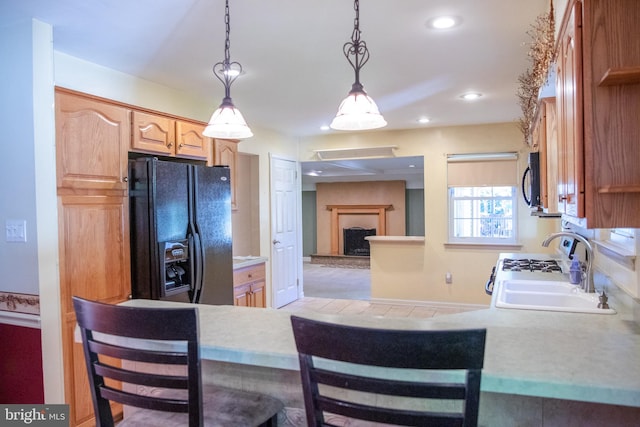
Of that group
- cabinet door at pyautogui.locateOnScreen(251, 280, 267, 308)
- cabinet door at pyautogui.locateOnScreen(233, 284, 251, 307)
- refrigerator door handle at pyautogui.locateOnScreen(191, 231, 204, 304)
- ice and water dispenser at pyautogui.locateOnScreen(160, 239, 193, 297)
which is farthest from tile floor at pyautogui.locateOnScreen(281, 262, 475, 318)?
ice and water dispenser at pyautogui.locateOnScreen(160, 239, 193, 297)

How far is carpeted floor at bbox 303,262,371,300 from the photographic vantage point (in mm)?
6662

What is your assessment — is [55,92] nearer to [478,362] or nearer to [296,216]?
[478,362]

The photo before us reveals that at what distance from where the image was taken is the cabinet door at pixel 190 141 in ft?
10.9

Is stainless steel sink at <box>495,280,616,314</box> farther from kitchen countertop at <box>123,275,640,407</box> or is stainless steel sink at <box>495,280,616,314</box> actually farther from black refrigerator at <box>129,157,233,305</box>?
black refrigerator at <box>129,157,233,305</box>

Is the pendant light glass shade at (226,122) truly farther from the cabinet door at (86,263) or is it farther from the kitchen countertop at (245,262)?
the kitchen countertop at (245,262)

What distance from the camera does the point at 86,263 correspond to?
A: 2.57 metres

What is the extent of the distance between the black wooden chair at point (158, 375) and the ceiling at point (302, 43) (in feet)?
5.47

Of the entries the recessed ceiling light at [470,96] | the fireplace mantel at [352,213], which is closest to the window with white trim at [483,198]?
the recessed ceiling light at [470,96]

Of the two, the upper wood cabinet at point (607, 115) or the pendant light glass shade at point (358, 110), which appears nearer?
the upper wood cabinet at point (607, 115)

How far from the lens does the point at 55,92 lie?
93.8 inches

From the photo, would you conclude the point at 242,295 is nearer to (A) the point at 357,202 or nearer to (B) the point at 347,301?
(B) the point at 347,301

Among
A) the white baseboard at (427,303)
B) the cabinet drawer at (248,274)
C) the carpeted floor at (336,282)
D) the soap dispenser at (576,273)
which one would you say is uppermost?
the soap dispenser at (576,273)

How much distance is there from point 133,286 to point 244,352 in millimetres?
2017

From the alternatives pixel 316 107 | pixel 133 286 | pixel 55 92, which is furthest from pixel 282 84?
pixel 133 286
